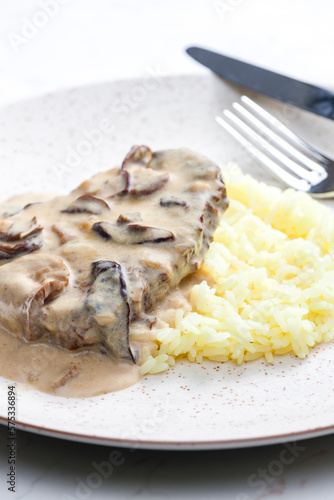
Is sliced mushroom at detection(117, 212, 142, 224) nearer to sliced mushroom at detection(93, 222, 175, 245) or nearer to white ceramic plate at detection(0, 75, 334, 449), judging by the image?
sliced mushroom at detection(93, 222, 175, 245)

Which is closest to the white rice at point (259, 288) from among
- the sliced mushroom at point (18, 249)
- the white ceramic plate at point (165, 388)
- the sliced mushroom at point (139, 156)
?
the white ceramic plate at point (165, 388)

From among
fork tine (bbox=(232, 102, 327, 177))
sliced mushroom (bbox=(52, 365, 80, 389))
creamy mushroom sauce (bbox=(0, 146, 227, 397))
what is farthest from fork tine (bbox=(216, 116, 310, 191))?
sliced mushroom (bbox=(52, 365, 80, 389))

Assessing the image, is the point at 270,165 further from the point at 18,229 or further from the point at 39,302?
the point at 39,302

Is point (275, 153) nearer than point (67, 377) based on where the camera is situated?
No

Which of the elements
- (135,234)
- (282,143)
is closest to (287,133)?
(282,143)

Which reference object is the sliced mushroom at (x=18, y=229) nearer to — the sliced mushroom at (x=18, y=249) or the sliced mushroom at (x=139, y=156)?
the sliced mushroom at (x=18, y=249)
